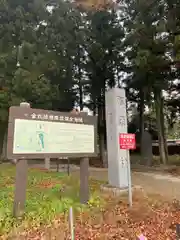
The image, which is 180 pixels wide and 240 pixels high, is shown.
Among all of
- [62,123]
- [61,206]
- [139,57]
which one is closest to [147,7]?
[139,57]

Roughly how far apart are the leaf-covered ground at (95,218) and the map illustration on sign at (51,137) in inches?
37.9

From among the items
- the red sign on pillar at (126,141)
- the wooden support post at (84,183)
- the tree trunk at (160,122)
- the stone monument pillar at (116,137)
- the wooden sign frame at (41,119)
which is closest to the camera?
the wooden sign frame at (41,119)

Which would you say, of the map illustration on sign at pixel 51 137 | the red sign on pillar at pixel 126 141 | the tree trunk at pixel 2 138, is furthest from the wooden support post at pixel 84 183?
the tree trunk at pixel 2 138

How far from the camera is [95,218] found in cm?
441

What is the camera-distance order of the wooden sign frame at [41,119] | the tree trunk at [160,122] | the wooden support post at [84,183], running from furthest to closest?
1. the tree trunk at [160,122]
2. the wooden support post at [84,183]
3. the wooden sign frame at [41,119]

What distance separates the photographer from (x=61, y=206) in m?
4.60

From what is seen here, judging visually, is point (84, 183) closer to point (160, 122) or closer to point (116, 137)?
point (116, 137)

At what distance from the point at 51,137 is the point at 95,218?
5.10 ft

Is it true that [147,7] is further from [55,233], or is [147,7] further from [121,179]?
[55,233]

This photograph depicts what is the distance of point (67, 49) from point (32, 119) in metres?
10.8

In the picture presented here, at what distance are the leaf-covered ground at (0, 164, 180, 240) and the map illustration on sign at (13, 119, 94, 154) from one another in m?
0.96

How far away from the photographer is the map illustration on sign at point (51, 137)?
4398 millimetres

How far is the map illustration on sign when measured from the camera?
4398 mm

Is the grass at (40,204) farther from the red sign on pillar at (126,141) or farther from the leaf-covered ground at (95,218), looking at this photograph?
the red sign on pillar at (126,141)
